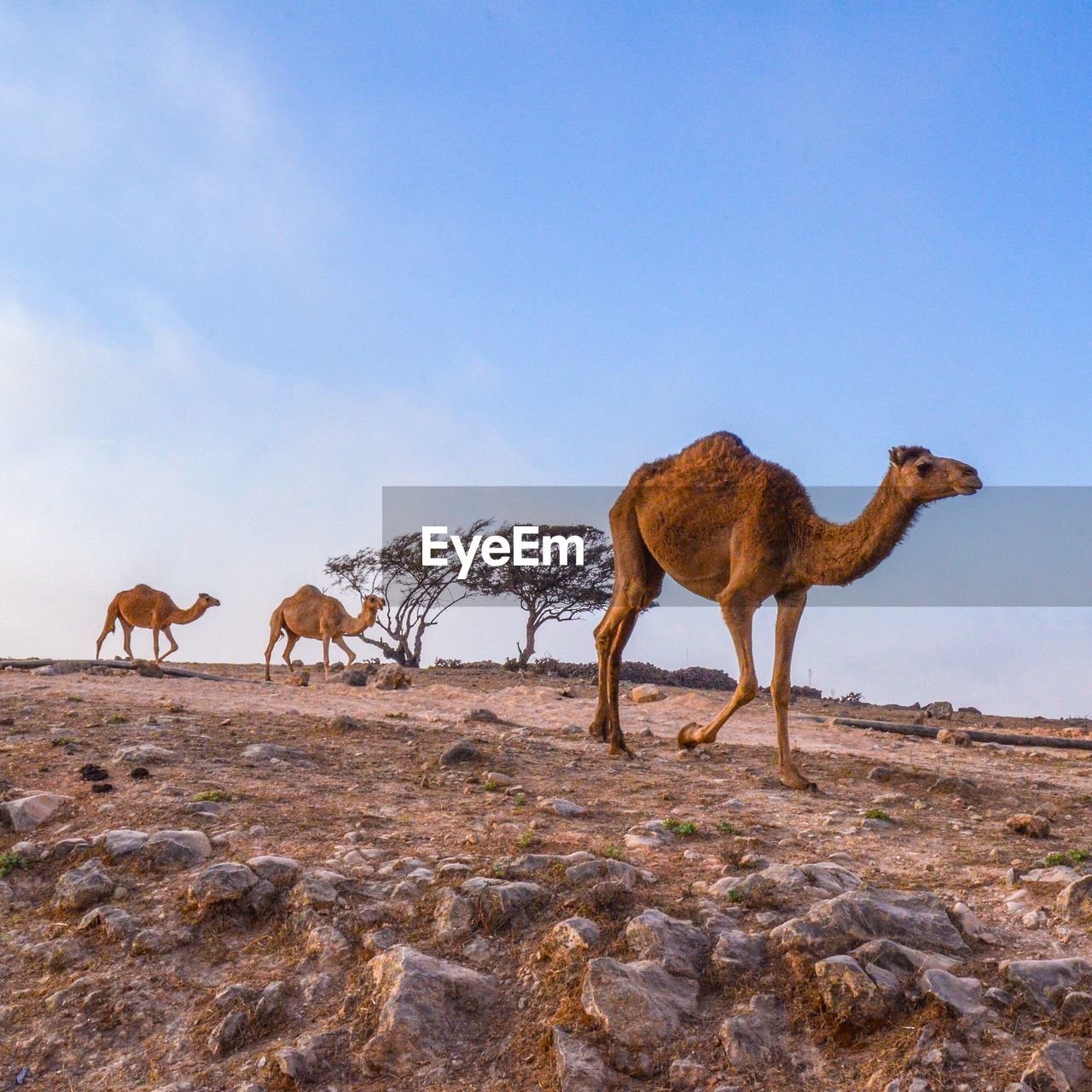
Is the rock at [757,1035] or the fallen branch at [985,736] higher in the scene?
the fallen branch at [985,736]

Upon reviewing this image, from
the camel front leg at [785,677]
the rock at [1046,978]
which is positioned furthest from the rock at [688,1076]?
the camel front leg at [785,677]

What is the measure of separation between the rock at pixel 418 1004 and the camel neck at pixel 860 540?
5.94 meters

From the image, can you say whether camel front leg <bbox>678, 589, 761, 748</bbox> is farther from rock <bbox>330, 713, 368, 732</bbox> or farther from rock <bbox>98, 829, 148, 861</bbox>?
rock <bbox>98, 829, 148, 861</bbox>

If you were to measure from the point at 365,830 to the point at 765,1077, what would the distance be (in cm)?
309

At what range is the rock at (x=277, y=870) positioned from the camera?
16.2 feet

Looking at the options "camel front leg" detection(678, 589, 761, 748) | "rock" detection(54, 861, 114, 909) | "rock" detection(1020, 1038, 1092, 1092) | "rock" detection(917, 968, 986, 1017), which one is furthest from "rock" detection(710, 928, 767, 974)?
"camel front leg" detection(678, 589, 761, 748)

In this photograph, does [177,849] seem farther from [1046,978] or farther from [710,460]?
[710,460]

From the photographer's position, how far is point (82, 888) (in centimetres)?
498

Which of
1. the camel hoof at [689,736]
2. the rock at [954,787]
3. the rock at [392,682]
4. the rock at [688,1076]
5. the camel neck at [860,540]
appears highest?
the camel neck at [860,540]

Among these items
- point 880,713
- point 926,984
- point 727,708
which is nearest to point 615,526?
point 727,708

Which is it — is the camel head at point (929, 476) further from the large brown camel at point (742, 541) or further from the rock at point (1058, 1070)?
→ the rock at point (1058, 1070)

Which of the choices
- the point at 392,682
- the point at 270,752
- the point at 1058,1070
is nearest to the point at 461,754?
the point at 270,752

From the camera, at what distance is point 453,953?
426cm

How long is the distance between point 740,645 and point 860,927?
5022 mm
